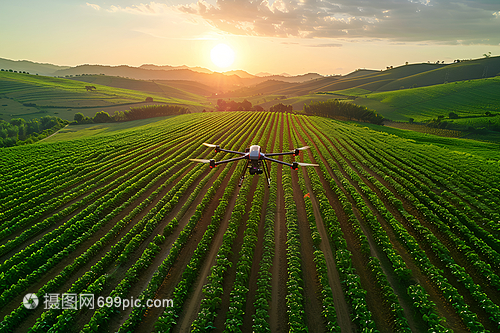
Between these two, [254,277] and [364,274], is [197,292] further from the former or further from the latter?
[364,274]

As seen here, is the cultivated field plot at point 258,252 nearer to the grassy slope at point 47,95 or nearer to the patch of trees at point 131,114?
the patch of trees at point 131,114

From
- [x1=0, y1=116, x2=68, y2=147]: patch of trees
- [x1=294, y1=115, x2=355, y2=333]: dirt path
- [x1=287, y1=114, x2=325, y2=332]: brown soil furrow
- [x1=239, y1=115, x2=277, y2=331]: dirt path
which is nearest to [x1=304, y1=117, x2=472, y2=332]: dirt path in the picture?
[x1=294, y1=115, x2=355, y2=333]: dirt path

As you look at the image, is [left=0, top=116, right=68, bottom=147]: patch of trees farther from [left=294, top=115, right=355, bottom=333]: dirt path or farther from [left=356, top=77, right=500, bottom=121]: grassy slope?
[left=356, top=77, right=500, bottom=121]: grassy slope

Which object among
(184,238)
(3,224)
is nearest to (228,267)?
(184,238)

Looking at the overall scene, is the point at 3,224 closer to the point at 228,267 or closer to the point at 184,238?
the point at 184,238

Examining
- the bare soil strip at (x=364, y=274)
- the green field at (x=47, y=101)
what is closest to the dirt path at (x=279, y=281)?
the bare soil strip at (x=364, y=274)
